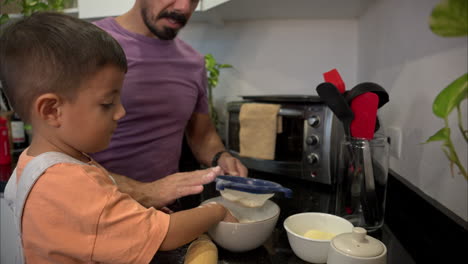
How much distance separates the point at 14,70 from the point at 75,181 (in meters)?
0.21

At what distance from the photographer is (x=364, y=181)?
2.58 ft

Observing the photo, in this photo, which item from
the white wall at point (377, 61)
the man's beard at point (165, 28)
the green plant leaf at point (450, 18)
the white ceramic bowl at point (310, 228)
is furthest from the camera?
the man's beard at point (165, 28)

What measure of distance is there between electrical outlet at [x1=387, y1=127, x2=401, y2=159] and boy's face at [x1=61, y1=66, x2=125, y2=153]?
0.78 metres

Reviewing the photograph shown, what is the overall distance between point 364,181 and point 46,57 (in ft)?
2.23

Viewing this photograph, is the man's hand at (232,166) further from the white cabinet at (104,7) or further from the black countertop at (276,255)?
the white cabinet at (104,7)

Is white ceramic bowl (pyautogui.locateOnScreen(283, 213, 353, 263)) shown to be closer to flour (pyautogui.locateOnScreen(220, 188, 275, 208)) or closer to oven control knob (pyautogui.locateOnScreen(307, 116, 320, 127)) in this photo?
flour (pyautogui.locateOnScreen(220, 188, 275, 208))

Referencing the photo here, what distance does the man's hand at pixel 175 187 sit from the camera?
0.75 m

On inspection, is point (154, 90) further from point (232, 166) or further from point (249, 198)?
point (249, 198)

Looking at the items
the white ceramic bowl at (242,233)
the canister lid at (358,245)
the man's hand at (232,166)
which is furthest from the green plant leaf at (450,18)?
the man's hand at (232,166)

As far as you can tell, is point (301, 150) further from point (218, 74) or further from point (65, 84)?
point (65, 84)

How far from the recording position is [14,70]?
1.80 ft

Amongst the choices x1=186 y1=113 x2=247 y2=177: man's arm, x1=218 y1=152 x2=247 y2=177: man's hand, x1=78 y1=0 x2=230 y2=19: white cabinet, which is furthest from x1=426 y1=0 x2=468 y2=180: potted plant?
x1=78 y1=0 x2=230 y2=19: white cabinet

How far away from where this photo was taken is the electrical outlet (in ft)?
3.23

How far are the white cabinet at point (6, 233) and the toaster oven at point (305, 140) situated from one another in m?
0.86
